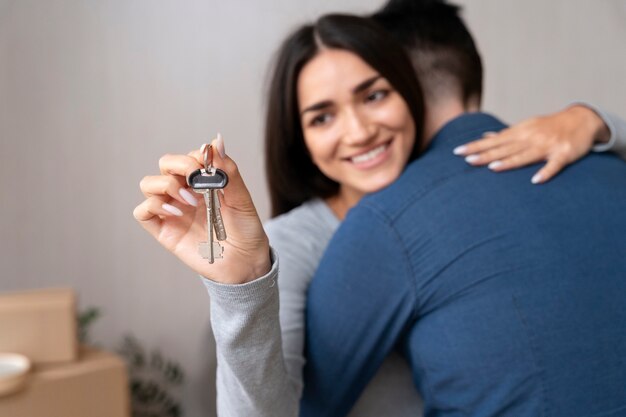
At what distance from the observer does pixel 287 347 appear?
0.75 metres

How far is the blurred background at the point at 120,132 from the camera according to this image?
138cm

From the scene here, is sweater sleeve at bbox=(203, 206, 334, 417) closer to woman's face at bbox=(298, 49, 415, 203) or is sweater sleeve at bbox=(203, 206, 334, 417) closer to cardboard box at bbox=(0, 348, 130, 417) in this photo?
woman's face at bbox=(298, 49, 415, 203)

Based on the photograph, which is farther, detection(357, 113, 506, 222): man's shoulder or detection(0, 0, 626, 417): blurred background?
detection(0, 0, 626, 417): blurred background

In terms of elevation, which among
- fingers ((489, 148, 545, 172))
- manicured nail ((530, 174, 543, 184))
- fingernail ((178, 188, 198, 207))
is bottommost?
manicured nail ((530, 174, 543, 184))

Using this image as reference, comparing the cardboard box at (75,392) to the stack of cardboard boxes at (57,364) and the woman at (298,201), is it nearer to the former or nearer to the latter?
the stack of cardboard boxes at (57,364)

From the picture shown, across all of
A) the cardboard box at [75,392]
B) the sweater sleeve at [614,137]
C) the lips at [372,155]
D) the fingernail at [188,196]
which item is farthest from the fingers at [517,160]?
the cardboard box at [75,392]

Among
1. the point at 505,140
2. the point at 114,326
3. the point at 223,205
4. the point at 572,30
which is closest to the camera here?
the point at 223,205

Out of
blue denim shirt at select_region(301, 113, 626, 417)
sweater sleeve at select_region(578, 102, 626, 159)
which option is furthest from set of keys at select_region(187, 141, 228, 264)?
sweater sleeve at select_region(578, 102, 626, 159)

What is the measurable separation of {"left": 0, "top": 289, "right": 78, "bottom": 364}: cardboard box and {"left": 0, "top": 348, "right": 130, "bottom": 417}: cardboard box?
0.02 m

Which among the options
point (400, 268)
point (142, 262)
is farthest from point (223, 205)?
point (142, 262)

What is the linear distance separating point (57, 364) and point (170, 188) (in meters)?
0.58

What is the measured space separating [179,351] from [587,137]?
42.3 inches

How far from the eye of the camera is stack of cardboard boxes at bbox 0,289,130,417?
905mm

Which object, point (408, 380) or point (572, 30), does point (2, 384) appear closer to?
point (408, 380)
